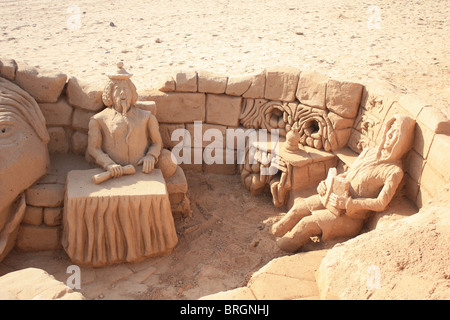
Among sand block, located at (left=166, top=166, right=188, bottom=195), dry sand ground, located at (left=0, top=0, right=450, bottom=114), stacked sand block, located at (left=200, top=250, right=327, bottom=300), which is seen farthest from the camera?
dry sand ground, located at (left=0, top=0, right=450, bottom=114)

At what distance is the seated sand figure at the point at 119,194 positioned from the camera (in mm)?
4578

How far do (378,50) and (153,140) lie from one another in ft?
18.3

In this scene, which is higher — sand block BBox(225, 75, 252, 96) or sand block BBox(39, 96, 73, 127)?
sand block BBox(225, 75, 252, 96)

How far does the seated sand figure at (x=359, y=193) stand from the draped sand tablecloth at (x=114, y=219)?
4.57ft

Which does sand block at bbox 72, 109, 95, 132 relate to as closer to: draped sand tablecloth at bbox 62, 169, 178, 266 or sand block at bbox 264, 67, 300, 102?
draped sand tablecloth at bbox 62, 169, 178, 266

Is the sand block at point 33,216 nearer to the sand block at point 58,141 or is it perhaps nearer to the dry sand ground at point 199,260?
the dry sand ground at point 199,260

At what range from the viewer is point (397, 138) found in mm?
4398

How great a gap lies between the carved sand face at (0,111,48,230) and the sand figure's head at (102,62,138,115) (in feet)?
3.04

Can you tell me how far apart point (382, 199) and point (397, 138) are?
617mm

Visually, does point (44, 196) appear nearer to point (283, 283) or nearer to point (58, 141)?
point (58, 141)

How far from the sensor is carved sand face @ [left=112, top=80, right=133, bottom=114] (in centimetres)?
495

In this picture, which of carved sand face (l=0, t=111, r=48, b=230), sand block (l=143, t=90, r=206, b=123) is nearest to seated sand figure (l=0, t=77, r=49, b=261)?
carved sand face (l=0, t=111, r=48, b=230)

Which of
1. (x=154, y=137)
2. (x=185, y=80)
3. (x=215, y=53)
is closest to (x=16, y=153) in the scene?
(x=154, y=137)

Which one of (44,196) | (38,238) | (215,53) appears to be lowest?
(38,238)
